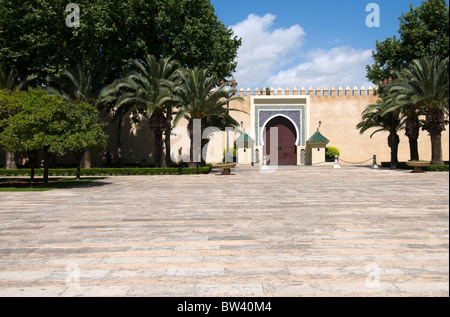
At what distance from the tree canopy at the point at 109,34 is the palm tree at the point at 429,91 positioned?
11.3m

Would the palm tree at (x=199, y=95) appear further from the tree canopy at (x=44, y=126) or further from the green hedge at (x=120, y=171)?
the tree canopy at (x=44, y=126)

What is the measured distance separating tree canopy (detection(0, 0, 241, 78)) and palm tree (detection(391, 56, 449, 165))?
11.3 meters

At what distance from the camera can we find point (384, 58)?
87.0 ft

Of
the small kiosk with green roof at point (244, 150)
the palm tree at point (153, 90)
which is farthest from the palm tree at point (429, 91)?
the palm tree at point (153, 90)

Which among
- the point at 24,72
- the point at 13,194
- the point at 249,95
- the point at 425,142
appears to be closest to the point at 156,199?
the point at 13,194

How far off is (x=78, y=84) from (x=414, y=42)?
2219cm

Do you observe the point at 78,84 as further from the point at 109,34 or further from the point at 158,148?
the point at 158,148

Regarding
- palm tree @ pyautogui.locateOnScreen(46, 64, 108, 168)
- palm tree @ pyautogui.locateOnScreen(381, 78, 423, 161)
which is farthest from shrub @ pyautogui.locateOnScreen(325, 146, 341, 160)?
palm tree @ pyautogui.locateOnScreen(46, 64, 108, 168)

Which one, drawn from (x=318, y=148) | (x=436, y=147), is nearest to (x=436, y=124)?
(x=436, y=147)

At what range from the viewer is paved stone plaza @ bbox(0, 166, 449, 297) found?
11.9ft

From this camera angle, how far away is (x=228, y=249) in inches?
201

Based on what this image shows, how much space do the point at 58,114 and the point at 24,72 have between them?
13.8 meters

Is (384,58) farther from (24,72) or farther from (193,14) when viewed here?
(24,72)

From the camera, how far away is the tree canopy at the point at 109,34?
21766 mm
